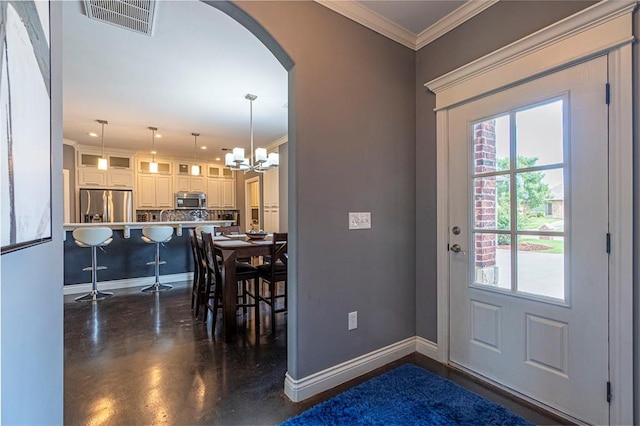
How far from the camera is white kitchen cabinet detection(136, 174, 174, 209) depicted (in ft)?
22.8

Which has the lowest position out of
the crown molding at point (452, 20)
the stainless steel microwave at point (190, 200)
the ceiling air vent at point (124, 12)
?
the stainless steel microwave at point (190, 200)

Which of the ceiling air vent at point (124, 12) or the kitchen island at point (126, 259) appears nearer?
the ceiling air vent at point (124, 12)

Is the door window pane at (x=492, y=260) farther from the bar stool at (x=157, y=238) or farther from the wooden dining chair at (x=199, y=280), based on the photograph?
the bar stool at (x=157, y=238)

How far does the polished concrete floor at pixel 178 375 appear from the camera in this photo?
5.49ft

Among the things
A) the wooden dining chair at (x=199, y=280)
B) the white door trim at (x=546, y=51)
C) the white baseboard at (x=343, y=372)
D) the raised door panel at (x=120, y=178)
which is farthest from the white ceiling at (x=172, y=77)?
the white baseboard at (x=343, y=372)

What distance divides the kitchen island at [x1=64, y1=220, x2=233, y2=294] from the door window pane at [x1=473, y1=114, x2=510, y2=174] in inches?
182

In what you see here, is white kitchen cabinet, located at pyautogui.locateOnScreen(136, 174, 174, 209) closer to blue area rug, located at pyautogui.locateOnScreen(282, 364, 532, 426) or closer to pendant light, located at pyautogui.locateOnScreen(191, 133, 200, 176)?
pendant light, located at pyautogui.locateOnScreen(191, 133, 200, 176)

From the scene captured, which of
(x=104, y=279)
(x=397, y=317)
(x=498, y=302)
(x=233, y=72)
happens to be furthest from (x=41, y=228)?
(x=104, y=279)

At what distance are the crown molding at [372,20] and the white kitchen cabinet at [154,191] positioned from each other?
21.8 ft

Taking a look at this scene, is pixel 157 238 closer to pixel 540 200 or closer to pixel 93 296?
pixel 93 296

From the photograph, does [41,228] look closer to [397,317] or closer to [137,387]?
[137,387]

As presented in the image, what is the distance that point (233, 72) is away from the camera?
10.2 feet

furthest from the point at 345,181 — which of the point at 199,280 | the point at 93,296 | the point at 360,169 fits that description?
the point at 93,296

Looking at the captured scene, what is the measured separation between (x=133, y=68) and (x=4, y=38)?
9.45ft
